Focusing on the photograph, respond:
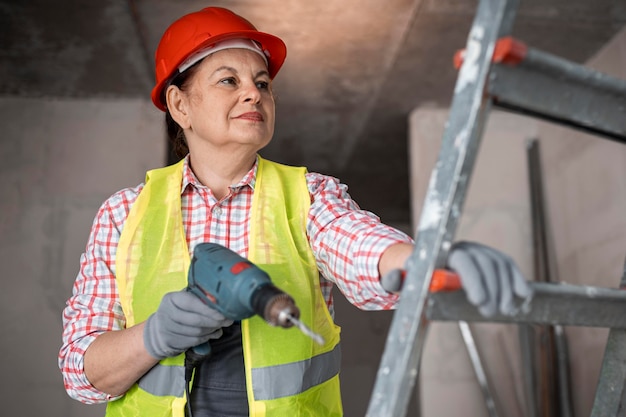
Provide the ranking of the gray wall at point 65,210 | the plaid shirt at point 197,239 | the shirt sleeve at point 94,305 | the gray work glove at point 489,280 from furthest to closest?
the gray wall at point 65,210
the shirt sleeve at point 94,305
the plaid shirt at point 197,239
the gray work glove at point 489,280

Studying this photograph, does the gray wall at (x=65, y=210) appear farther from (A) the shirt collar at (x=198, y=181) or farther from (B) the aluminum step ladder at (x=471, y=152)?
(B) the aluminum step ladder at (x=471, y=152)

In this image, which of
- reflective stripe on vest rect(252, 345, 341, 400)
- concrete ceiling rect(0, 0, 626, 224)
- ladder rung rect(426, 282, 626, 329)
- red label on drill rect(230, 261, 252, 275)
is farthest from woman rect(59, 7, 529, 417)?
concrete ceiling rect(0, 0, 626, 224)

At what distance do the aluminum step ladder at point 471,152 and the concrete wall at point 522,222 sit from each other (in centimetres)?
309

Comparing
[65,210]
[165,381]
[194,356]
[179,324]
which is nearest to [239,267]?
[179,324]

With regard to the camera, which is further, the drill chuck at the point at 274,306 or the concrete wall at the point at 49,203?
the concrete wall at the point at 49,203

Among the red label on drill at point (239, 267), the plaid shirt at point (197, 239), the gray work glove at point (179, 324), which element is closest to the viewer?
the red label on drill at point (239, 267)

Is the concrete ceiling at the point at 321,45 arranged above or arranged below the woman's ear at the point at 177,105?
above

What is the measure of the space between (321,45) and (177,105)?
6.63 feet

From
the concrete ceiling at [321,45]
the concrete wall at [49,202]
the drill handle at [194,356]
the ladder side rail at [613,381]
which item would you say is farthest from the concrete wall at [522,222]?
the drill handle at [194,356]

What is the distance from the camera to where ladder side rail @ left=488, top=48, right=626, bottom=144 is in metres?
0.83

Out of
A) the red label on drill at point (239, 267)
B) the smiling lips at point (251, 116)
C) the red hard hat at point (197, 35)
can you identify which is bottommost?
the red label on drill at point (239, 267)

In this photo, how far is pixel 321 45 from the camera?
3762 millimetres

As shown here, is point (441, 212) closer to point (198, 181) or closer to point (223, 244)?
point (223, 244)

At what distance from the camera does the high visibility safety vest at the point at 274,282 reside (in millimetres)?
1467
